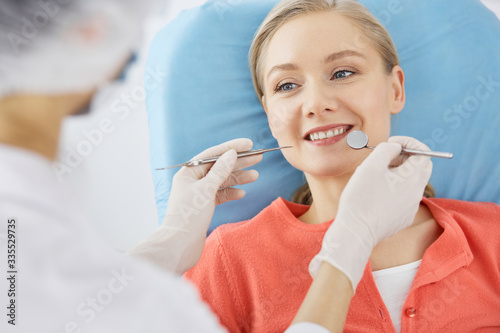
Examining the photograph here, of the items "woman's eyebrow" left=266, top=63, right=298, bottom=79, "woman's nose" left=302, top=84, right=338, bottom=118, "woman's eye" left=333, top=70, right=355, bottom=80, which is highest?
"woman's eyebrow" left=266, top=63, right=298, bottom=79

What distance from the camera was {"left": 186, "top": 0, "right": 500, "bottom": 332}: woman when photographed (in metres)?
1.15

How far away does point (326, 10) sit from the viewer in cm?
131

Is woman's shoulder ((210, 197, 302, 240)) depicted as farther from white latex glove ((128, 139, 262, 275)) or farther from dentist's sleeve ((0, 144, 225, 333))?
dentist's sleeve ((0, 144, 225, 333))

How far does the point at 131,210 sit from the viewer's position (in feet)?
5.11

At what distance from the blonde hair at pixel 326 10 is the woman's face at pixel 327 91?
26mm

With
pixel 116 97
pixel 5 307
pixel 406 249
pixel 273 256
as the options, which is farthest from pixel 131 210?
pixel 406 249

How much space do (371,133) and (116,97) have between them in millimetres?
848

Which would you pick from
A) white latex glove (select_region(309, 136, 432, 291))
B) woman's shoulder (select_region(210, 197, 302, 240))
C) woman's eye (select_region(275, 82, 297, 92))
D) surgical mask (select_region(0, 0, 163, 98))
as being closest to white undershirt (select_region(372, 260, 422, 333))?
white latex glove (select_region(309, 136, 432, 291))

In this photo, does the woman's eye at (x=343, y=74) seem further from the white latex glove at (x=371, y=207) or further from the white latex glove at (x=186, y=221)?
the white latex glove at (x=186, y=221)

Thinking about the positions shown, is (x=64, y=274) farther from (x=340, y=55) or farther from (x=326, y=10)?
(x=326, y=10)

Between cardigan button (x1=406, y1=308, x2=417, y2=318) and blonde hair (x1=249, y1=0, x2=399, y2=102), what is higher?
blonde hair (x1=249, y1=0, x2=399, y2=102)

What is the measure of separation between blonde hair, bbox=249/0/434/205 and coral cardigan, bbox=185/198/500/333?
473mm

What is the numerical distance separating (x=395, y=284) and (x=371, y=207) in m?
0.31

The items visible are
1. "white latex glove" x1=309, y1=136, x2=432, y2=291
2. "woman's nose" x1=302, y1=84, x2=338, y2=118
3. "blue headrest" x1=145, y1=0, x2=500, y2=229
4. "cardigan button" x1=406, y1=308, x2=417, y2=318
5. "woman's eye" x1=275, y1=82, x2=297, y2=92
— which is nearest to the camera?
"white latex glove" x1=309, y1=136, x2=432, y2=291
